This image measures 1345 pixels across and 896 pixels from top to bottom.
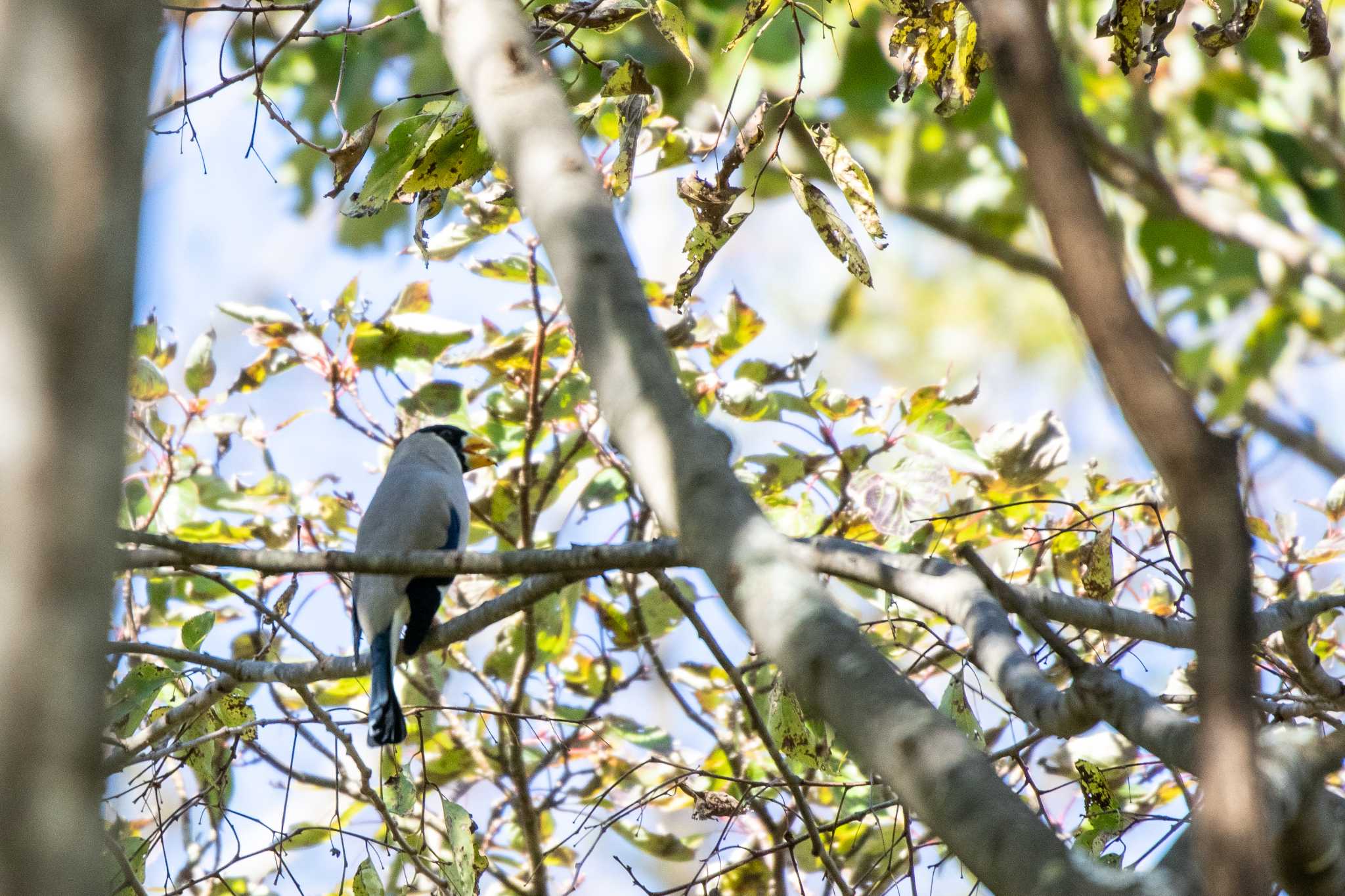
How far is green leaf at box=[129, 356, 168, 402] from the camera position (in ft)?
11.5

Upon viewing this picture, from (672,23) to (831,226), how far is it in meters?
0.49

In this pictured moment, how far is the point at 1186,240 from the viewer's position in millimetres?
6418

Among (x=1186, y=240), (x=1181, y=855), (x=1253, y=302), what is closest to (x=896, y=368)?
(x=1186, y=240)

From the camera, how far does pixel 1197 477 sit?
2.06ft

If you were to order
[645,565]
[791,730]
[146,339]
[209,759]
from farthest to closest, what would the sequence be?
[146,339]
[209,759]
[791,730]
[645,565]

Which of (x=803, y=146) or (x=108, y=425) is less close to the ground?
(x=803, y=146)

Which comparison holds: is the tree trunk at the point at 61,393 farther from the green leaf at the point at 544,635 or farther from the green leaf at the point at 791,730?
the green leaf at the point at 544,635

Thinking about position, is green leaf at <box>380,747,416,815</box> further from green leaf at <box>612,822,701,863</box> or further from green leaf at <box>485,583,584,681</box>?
green leaf at <box>612,822,701,863</box>

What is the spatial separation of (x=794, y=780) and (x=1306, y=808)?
5.44 ft

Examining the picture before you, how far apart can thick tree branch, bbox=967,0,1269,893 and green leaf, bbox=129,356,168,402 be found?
128 inches

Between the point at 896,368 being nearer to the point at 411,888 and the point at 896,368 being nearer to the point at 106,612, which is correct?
the point at 411,888

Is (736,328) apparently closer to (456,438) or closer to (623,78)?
(623,78)

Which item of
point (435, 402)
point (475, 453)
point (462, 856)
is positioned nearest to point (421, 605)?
point (435, 402)

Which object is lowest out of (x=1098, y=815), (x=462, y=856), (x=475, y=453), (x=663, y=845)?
(x=1098, y=815)
